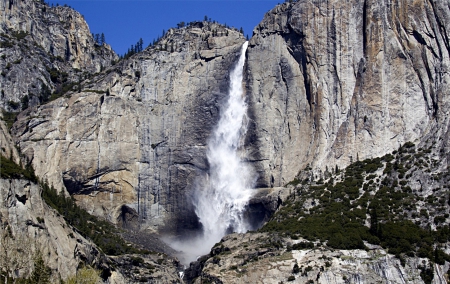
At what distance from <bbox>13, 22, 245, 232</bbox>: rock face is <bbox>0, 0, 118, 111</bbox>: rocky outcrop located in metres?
5.88

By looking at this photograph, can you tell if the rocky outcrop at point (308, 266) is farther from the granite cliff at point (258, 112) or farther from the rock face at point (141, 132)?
the rock face at point (141, 132)

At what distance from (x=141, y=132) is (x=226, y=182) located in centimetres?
1350

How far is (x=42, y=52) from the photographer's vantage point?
12781 centimetres

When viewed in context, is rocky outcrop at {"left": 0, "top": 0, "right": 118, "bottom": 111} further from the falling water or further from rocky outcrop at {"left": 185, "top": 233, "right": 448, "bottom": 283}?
rocky outcrop at {"left": 185, "top": 233, "right": 448, "bottom": 283}

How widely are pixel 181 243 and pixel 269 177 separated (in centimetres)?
1454

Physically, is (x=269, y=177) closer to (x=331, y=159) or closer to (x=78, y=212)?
(x=331, y=159)

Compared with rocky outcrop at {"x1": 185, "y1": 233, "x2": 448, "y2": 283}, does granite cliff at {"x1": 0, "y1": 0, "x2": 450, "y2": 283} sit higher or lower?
higher

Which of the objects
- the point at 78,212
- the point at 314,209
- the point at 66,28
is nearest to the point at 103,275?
the point at 78,212

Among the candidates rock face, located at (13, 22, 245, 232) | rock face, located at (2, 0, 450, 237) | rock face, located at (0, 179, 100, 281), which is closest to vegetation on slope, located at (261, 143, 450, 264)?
rock face, located at (2, 0, 450, 237)

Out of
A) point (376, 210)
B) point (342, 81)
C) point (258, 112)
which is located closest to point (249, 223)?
point (258, 112)

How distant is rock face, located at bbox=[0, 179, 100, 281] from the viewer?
2953 inches

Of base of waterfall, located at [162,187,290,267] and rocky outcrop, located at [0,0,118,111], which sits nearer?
base of waterfall, located at [162,187,290,267]

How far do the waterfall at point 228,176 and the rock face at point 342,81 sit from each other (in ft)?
8.98

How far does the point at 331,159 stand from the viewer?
103 meters
